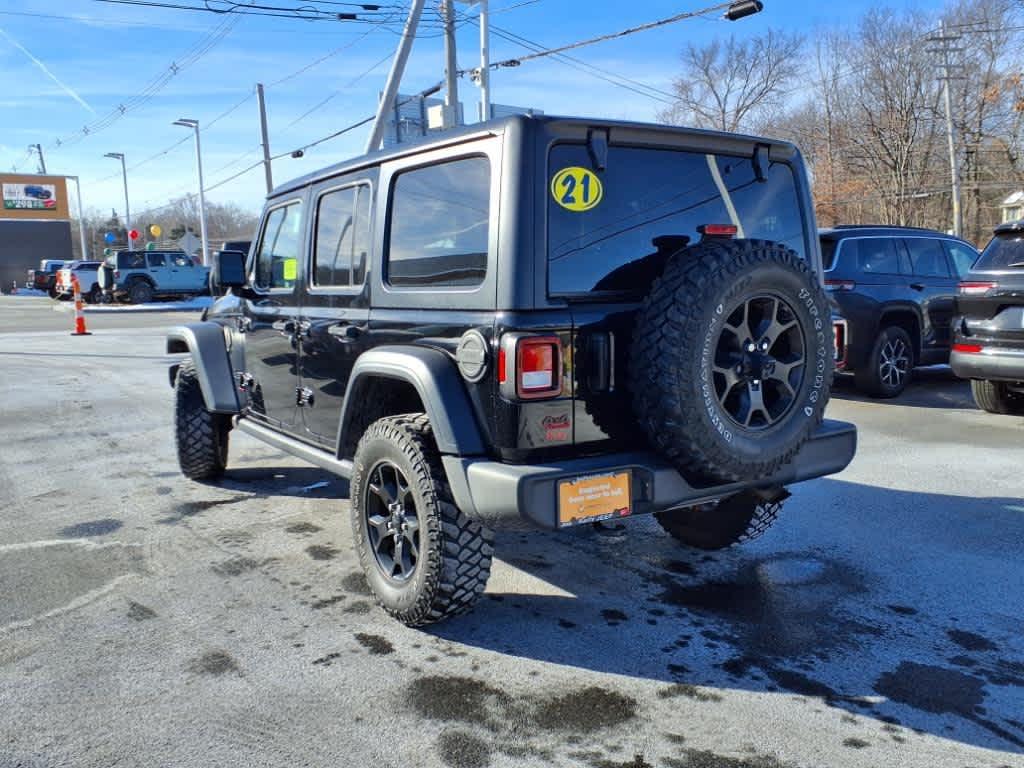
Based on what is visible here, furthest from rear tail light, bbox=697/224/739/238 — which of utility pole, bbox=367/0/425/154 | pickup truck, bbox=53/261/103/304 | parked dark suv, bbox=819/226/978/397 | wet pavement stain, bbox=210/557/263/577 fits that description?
pickup truck, bbox=53/261/103/304

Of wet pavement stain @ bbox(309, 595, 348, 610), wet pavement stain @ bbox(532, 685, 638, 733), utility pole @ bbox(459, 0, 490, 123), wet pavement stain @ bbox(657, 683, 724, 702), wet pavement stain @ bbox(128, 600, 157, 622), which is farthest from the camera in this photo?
utility pole @ bbox(459, 0, 490, 123)

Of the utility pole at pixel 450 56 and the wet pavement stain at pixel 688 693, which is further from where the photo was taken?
the utility pole at pixel 450 56

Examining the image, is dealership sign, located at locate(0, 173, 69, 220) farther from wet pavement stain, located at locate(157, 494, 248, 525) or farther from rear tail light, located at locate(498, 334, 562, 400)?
rear tail light, located at locate(498, 334, 562, 400)

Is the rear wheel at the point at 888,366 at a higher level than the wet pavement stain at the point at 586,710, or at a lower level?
higher

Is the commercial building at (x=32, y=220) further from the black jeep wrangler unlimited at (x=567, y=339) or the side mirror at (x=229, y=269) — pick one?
the black jeep wrangler unlimited at (x=567, y=339)

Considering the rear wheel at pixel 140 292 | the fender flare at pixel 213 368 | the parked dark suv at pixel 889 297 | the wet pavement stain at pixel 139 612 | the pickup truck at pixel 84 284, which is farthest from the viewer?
the pickup truck at pixel 84 284

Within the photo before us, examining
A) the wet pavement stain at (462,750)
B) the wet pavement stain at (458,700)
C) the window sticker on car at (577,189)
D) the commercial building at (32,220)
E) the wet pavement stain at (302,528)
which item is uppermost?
the commercial building at (32,220)

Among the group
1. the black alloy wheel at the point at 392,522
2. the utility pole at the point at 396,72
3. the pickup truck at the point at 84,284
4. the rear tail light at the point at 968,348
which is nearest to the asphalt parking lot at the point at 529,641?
the black alloy wheel at the point at 392,522

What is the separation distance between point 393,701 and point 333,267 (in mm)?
2159

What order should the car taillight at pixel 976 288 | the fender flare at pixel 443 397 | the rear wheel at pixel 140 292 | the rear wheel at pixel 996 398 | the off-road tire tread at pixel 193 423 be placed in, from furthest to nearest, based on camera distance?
→ 1. the rear wheel at pixel 140 292
2. the rear wheel at pixel 996 398
3. the car taillight at pixel 976 288
4. the off-road tire tread at pixel 193 423
5. the fender flare at pixel 443 397

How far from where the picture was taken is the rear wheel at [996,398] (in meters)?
7.95

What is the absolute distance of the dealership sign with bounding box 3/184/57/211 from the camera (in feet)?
198

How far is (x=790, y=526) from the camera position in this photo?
190 inches

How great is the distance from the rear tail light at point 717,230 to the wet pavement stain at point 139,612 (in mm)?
2831
